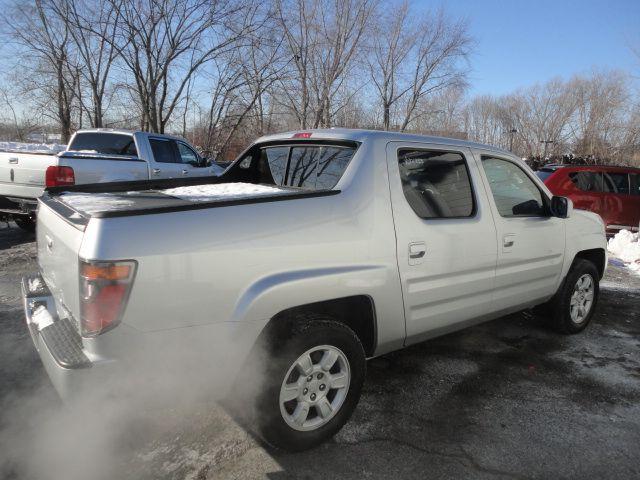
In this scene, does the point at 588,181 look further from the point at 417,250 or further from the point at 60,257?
the point at 60,257

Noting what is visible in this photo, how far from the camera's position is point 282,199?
7.96 ft

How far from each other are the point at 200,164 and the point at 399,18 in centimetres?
2302

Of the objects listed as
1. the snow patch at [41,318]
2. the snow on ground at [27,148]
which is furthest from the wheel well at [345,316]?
the snow on ground at [27,148]

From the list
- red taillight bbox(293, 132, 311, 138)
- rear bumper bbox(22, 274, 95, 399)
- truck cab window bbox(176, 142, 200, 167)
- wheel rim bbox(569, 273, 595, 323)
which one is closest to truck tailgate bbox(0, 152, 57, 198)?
truck cab window bbox(176, 142, 200, 167)

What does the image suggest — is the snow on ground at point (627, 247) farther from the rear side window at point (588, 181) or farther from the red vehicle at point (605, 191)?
the rear side window at point (588, 181)

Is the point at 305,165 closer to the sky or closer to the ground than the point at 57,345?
closer to the sky

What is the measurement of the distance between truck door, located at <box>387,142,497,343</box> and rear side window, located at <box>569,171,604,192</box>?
7.05 m

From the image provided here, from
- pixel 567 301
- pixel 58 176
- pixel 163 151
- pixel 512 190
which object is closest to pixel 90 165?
pixel 58 176

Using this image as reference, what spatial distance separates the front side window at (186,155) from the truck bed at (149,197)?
243 inches

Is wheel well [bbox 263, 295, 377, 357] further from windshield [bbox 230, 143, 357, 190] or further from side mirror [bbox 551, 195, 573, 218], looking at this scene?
side mirror [bbox 551, 195, 573, 218]

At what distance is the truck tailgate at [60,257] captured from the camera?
2129 mm

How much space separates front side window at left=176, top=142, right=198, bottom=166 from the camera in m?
10.1

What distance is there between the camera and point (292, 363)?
2436 millimetres

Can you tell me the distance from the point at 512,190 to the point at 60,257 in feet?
10.7
